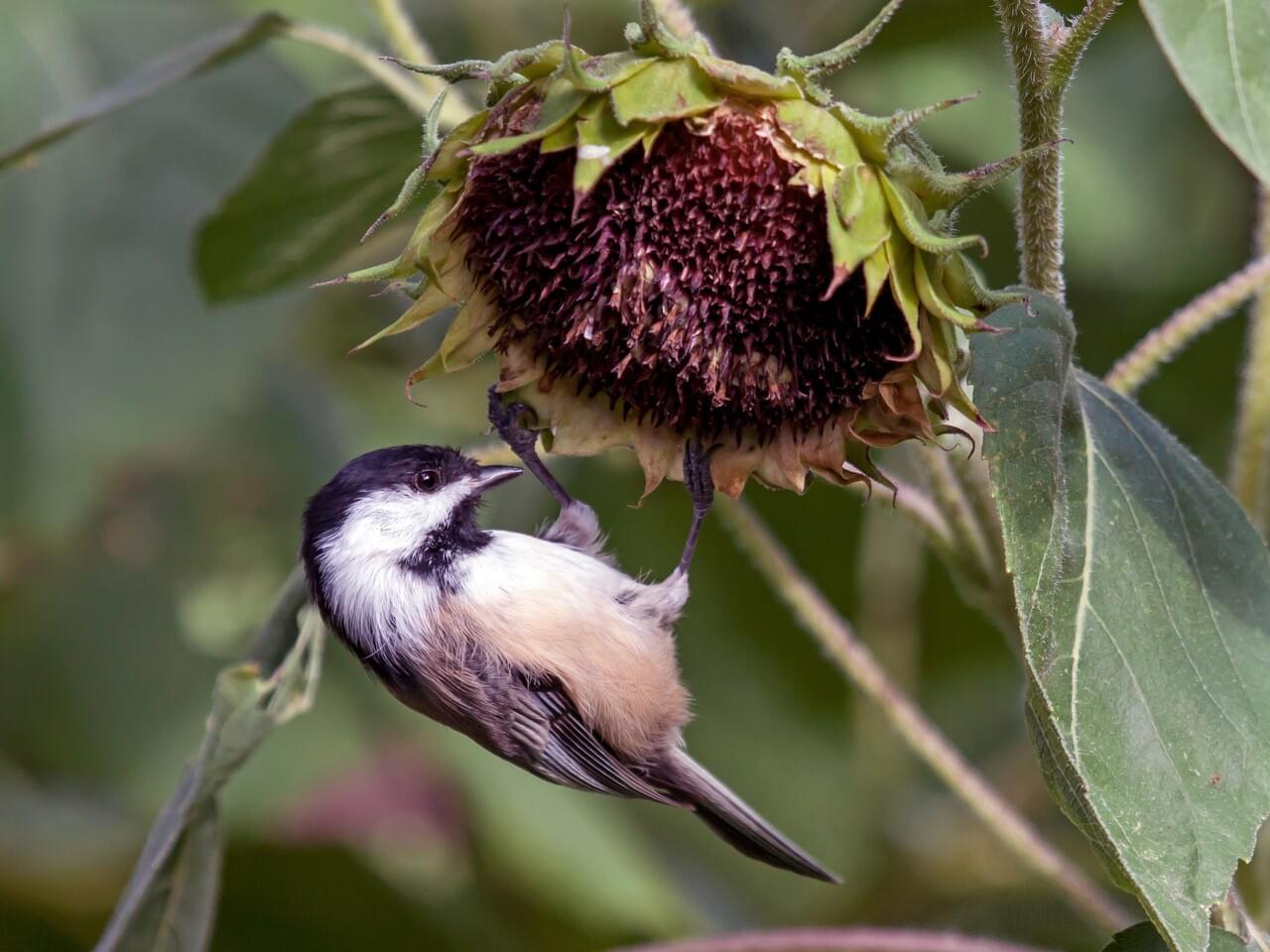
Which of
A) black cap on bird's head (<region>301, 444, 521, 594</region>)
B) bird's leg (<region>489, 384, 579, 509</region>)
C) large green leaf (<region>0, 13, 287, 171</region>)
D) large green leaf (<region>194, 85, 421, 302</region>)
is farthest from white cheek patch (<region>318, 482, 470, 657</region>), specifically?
large green leaf (<region>0, 13, 287, 171</region>)

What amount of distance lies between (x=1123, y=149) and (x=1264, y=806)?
9.28ft

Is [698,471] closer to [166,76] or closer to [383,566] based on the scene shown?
[383,566]

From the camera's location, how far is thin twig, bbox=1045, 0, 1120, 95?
1877mm

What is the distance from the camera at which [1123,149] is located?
438 cm

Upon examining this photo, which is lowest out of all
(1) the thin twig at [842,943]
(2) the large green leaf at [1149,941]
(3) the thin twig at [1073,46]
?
(1) the thin twig at [842,943]

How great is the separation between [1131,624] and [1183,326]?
25.1 inches

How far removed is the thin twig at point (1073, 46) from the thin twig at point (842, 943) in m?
1.44

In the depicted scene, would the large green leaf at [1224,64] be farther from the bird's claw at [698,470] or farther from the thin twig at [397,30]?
the thin twig at [397,30]

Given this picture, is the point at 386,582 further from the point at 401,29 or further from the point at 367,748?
the point at 367,748

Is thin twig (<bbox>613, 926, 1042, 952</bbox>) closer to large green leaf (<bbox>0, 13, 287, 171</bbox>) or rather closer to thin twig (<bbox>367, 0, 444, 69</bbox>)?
thin twig (<bbox>367, 0, 444, 69</bbox>)

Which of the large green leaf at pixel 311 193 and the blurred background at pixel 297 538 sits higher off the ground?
the large green leaf at pixel 311 193

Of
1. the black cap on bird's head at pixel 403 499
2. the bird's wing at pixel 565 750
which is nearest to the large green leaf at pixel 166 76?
the black cap on bird's head at pixel 403 499

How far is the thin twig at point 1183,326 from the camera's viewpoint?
93.9 inches

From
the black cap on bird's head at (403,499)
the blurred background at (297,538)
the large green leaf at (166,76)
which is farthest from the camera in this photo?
the blurred background at (297,538)
